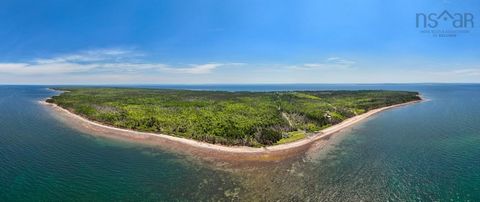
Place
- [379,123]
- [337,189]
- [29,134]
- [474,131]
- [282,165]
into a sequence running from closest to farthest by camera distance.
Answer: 1. [337,189]
2. [282,165]
3. [29,134]
4. [474,131]
5. [379,123]

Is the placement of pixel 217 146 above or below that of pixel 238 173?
above

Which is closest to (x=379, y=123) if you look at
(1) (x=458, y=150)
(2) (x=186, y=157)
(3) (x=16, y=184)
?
(1) (x=458, y=150)

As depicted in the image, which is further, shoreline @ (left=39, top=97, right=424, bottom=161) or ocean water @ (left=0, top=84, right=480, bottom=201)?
shoreline @ (left=39, top=97, right=424, bottom=161)

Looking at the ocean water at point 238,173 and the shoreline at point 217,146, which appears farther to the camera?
the shoreline at point 217,146

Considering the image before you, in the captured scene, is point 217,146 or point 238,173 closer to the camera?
point 238,173

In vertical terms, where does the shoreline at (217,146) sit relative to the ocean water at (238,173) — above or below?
above

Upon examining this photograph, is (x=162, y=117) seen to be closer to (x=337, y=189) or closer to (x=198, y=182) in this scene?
(x=198, y=182)

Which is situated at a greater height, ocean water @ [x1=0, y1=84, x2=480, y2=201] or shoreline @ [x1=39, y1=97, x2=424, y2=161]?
shoreline @ [x1=39, y1=97, x2=424, y2=161]

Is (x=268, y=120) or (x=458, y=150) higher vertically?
(x=268, y=120)
